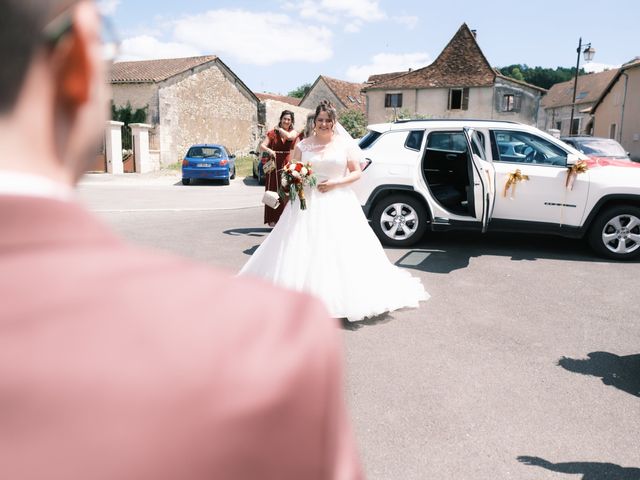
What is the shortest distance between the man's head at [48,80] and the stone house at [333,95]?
174ft

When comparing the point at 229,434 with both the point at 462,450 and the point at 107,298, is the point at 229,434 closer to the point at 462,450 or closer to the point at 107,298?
the point at 107,298

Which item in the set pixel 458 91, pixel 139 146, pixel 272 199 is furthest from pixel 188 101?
pixel 272 199

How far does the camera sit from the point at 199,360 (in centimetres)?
61

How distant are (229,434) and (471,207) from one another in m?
8.58

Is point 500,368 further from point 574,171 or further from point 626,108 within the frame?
point 626,108

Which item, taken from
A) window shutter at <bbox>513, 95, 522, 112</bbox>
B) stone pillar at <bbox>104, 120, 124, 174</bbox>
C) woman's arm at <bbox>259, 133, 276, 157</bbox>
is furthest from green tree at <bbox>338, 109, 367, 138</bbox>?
woman's arm at <bbox>259, 133, 276, 157</bbox>

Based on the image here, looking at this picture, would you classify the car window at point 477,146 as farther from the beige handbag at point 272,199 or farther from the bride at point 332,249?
the beige handbag at point 272,199

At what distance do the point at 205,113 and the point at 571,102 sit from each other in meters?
49.3

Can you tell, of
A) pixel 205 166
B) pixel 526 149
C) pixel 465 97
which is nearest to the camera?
pixel 526 149

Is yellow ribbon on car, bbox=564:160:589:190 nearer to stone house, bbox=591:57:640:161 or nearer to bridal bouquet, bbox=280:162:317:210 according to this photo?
bridal bouquet, bbox=280:162:317:210

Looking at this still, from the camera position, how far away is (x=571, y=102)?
69.6 m

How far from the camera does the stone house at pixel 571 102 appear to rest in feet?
221

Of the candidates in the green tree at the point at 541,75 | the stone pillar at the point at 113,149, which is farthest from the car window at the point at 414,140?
the green tree at the point at 541,75

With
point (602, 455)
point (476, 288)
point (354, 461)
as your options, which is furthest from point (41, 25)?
point (476, 288)
